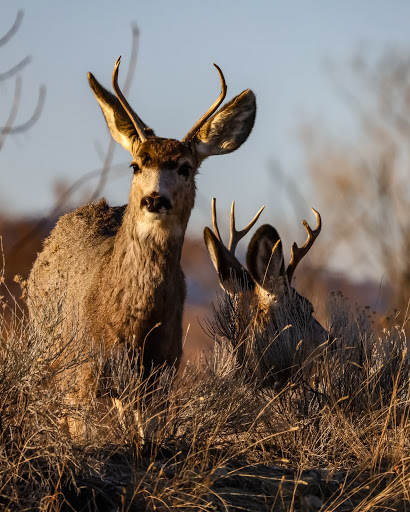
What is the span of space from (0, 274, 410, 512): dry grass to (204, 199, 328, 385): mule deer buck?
0.03 m

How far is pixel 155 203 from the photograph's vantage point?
676 cm

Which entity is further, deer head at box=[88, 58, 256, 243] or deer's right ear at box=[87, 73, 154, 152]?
deer's right ear at box=[87, 73, 154, 152]

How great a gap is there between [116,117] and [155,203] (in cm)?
141

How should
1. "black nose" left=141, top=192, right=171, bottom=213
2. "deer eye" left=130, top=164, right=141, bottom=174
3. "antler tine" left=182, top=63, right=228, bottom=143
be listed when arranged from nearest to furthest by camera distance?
"black nose" left=141, top=192, right=171, bottom=213
"deer eye" left=130, top=164, right=141, bottom=174
"antler tine" left=182, top=63, right=228, bottom=143

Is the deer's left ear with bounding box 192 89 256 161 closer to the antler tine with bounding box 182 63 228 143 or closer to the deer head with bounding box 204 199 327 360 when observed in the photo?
the antler tine with bounding box 182 63 228 143

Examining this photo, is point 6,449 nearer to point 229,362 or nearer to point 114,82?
point 229,362

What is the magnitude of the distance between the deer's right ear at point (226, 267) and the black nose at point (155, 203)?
4.58 feet

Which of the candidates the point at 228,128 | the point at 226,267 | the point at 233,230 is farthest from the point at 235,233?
the point at 228,128

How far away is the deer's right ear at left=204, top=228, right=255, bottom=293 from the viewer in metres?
8.22

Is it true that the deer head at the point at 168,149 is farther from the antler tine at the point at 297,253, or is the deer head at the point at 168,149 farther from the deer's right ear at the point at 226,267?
the antler tine at the point at 297,253

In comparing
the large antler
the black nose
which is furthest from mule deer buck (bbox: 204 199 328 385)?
the black nose

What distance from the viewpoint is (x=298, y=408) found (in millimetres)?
6914

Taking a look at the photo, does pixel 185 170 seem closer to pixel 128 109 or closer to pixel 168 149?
pixel 168 149

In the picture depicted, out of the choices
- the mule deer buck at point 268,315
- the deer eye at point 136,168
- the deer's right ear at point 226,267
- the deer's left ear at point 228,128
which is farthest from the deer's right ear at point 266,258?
the deer eye at point 136,168
